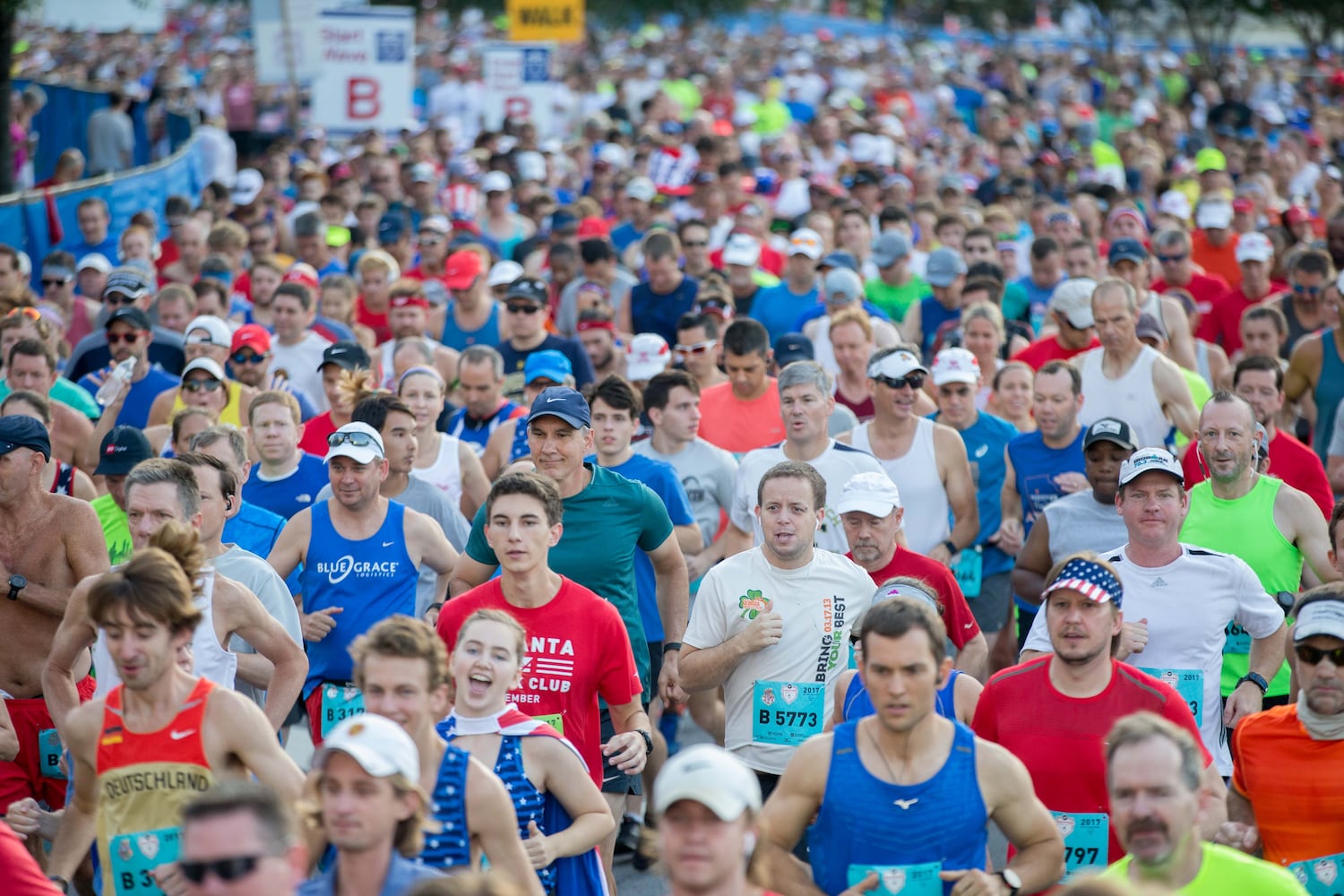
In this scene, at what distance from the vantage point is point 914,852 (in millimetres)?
4609

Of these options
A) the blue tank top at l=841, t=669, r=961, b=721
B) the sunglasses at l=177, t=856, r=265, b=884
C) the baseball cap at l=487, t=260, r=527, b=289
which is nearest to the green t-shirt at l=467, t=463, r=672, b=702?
the blue tank top at l=841, t=669, r=961, b=721

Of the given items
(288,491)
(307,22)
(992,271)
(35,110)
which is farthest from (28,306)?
(35,110)

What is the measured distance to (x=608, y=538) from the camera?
6.91 metres

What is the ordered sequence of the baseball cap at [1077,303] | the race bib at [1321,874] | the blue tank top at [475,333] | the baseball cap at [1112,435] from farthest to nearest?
the blue tank top at [475,333], the baseball cap at [1077,303], the baseball cap at [1112,435], the race bib at [1321,874]

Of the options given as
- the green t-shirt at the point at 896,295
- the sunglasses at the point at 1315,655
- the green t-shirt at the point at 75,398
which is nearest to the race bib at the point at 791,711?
the sunglasses at the point at 1315,655

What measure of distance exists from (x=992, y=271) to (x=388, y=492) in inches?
223

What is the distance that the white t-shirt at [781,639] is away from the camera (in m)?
6.37

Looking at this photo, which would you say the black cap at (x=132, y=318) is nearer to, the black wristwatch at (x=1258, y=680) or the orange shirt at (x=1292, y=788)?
the black wristwatch at (x=1258, y=680)

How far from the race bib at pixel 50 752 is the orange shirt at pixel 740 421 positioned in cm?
379

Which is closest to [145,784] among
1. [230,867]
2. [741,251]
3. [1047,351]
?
[230,867]

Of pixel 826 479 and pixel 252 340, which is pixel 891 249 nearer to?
pixel 252 340

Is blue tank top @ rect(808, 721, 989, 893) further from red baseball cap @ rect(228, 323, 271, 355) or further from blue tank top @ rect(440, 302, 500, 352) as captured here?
blue tank top @ rect(440, 302, 500, 352)

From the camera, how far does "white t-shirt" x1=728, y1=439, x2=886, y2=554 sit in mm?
7891

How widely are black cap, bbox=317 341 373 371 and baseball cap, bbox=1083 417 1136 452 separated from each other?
3766 mm
